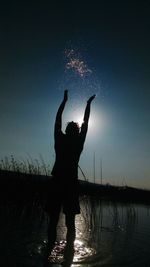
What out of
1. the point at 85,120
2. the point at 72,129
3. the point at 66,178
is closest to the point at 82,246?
the point at 66,178

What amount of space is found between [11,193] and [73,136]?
663 centimetres

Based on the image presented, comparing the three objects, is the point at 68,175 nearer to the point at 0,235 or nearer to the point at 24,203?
the point at 0,235

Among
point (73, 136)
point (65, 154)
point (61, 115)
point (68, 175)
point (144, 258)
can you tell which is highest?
point (61, 115)

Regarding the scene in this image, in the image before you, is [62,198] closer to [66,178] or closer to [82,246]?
[66,178]

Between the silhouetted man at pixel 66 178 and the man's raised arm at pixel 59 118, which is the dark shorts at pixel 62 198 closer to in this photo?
the silhouetted man at pixel 66 178

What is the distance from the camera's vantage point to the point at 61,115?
5.54m

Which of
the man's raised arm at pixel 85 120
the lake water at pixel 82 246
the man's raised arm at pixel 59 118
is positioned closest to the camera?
the lake water at pixel 82 246

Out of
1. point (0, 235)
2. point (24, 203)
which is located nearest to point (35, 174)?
point (24, 203)

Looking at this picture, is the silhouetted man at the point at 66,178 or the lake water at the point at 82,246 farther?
the silhouetted man at the point at 66,178

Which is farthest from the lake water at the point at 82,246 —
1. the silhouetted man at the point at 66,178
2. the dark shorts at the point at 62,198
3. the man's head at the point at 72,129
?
the man's head at the point at 72,129

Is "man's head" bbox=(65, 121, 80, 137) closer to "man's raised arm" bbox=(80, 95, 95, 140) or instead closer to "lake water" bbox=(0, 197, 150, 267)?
"man's raised arm" bbox=(80, 95, 95, 140)

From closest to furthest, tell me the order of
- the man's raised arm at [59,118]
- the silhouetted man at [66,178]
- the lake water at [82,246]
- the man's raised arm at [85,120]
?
1. the lake water at [82,246]
2. the silhouetted man at [66,178]
3. the man's raised arm at [59,118]
4. the man's raised arm at [85,120]

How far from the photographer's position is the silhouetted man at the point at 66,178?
5215 millimetres

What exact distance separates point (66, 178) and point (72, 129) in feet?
3.10
